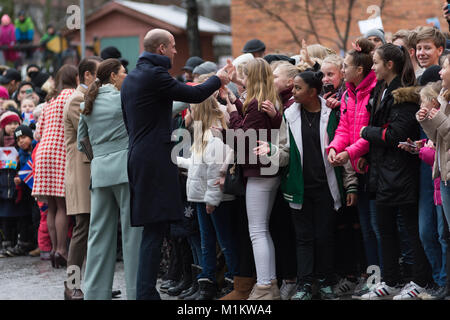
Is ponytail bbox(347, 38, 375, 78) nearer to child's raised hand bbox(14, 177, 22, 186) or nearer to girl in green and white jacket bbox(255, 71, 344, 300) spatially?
girl in green and white jacket bbox(255, 71, 344, 300)

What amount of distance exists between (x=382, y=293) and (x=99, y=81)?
312cm

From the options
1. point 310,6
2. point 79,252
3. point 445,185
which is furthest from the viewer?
point 310,6

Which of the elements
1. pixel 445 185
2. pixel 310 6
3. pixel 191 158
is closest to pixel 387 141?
pixel 445 185

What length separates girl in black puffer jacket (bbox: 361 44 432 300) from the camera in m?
6.38

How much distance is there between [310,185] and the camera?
6.71 meters

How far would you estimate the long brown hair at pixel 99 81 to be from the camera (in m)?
6.73

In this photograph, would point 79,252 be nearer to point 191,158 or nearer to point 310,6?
point 191,158

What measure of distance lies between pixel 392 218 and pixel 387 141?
0.68 metres

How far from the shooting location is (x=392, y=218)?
6539 millimetres

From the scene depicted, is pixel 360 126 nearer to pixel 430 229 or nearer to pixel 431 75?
pixel 431 75

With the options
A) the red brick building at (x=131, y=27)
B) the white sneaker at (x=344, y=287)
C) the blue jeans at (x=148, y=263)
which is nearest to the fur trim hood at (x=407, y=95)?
the white sneaker at (x=344, y=287)

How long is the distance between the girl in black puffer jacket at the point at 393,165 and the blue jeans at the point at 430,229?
6 cm

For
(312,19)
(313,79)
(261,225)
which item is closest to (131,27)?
(312,19)

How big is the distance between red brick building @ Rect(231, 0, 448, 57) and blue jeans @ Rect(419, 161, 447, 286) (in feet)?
41.0
